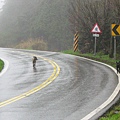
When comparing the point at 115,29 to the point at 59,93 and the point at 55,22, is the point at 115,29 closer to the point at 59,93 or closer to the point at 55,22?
the point at 59,93

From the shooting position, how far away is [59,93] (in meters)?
9.88

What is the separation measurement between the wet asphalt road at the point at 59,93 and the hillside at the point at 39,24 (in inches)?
1043

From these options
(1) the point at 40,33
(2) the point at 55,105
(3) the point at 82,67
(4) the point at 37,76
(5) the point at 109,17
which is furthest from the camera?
(1) the point at 40,33

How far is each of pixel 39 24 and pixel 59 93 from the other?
3704 centimetres

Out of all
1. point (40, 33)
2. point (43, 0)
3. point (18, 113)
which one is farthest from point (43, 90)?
point (43, 0)

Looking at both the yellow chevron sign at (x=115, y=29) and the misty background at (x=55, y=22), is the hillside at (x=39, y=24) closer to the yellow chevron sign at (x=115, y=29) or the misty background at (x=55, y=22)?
the misty background at (x=55, y=22)

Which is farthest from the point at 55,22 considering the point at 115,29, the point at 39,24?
the point at 115,29

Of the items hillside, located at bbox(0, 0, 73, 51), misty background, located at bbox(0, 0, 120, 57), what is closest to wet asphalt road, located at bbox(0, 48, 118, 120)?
misty background, located at bbox(0, 0, 120, 57)

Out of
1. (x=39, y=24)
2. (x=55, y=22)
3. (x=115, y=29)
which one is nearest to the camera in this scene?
Answer: (x=115, y=29)

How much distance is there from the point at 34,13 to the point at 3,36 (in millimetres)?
6908

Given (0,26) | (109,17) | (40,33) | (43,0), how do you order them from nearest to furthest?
1. (109,17)
2. (40,33)
3. (43,0)
4. (0,26)

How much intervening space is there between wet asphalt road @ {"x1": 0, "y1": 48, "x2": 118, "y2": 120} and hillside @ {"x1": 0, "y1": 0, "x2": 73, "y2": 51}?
26501 mm

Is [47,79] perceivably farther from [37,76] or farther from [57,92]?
[57,92]

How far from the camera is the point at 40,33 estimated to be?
45.8 meters
